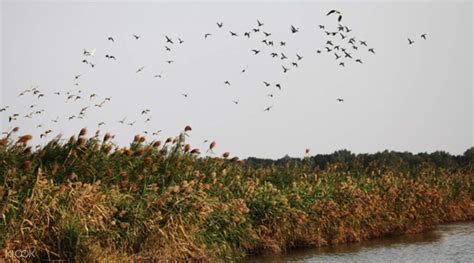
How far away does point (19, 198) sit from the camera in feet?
44.2

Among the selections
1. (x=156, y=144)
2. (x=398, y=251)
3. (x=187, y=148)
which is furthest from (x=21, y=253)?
(x=398, y=251)

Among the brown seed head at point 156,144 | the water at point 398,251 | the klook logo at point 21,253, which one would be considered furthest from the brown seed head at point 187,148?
the klook logo at point 21,253

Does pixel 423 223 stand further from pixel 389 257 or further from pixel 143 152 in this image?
pixel 143 152

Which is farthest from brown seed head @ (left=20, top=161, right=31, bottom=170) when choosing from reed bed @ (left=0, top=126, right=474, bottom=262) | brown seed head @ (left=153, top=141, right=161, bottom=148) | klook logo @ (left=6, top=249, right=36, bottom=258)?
brown seed head @ (left=153, top=141, right=161, bottom=148)

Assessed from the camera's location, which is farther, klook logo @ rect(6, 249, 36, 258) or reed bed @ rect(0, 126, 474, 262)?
reed bed @ rect(0, 126, 474, 262)

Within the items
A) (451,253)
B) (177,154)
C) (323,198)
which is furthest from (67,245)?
(451,253)

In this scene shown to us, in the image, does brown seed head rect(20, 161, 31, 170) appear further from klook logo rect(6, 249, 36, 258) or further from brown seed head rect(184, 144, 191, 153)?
brown seed head rect(184, 144, 191, 153)

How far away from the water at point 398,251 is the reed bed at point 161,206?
576 millimetres

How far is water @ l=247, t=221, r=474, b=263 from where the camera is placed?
57.3 feet

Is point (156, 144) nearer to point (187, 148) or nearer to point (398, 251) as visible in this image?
point (187, 148)

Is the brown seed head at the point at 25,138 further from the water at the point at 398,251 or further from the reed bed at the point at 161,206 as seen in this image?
the water at the point at 398,251

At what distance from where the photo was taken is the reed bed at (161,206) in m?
13.0

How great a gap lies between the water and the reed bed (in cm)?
58

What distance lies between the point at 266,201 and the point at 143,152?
4.03m
